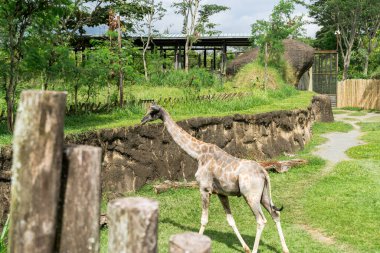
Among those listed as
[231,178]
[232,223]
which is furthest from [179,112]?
[231,178]

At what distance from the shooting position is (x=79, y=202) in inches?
94.0

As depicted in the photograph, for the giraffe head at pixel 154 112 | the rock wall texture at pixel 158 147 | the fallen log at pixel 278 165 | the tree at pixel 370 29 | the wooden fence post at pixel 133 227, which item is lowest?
the fallen log at pixel 278 165

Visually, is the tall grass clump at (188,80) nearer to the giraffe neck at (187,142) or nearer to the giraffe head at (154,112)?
the giraffe head at (154,112)

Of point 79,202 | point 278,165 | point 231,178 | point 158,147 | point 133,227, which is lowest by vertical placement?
point 278,165

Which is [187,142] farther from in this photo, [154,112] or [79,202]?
[79,202]

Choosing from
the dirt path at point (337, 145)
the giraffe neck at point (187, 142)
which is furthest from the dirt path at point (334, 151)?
the giraffe neck at point (187, 142)

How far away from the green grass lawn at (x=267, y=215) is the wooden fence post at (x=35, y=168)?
4307 millimetres

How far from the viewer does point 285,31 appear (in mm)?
24969

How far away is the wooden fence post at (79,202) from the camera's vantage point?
2.37 m

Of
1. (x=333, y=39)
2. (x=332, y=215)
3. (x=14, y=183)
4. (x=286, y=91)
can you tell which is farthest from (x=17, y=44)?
(x=333, y=39)

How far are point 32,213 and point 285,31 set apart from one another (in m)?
Answer: 24.0

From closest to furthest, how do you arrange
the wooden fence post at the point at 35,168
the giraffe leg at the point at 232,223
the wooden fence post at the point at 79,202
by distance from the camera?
the wooden fence post at the point at 35,168 < the wooden fence post at the point at 79,202 < the giraffe leg at the point at 232,223

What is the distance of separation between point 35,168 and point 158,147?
7.65 meters

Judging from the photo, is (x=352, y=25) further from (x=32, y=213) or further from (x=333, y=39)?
(x=32, y=213)
